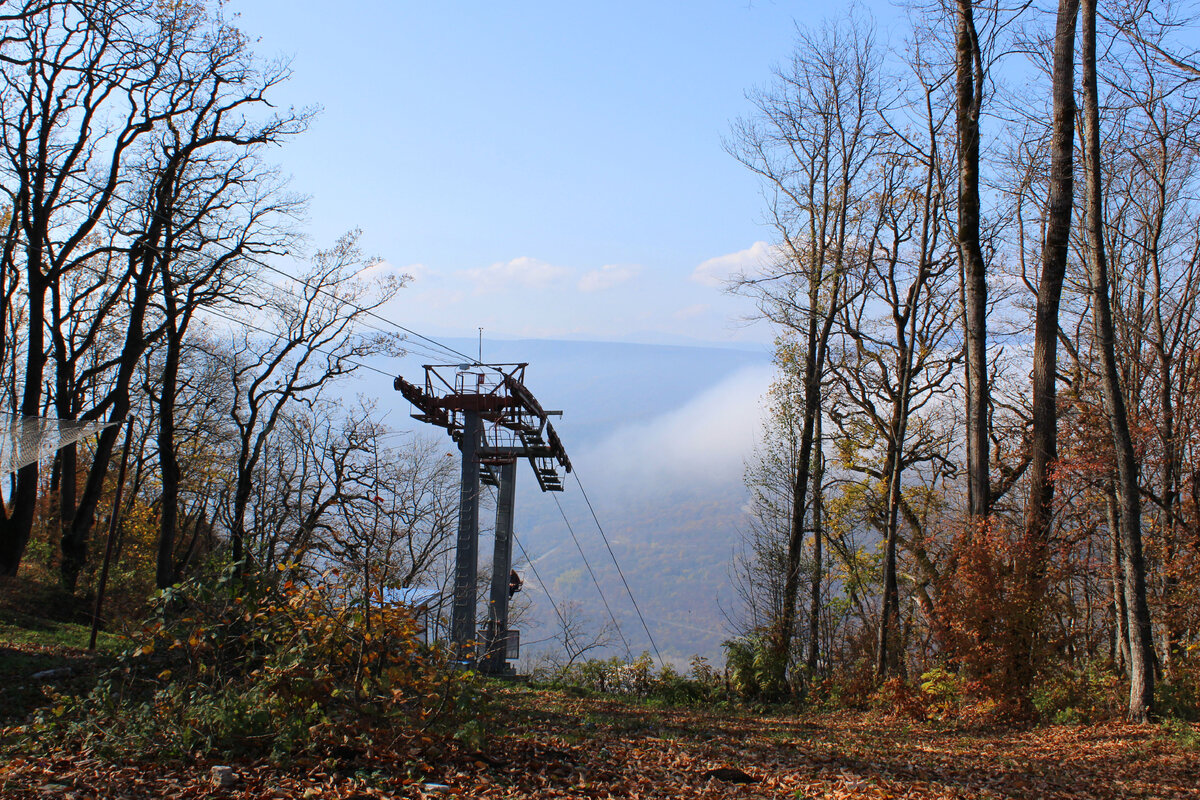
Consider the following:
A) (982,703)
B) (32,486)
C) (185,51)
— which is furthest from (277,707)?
(185,51)

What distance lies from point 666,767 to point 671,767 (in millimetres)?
51

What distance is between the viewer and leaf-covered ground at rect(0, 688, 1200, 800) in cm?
547

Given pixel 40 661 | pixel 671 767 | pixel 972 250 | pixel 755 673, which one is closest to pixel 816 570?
pixel 755 673

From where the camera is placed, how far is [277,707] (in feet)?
20.1

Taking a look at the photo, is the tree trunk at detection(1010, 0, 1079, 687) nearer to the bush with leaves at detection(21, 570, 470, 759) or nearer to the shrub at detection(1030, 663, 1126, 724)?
the shrub at detection(1030, 663, 1126, 724)

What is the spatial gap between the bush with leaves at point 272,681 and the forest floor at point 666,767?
0.63 feet

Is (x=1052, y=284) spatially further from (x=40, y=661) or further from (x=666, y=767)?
(x=40, y=661)

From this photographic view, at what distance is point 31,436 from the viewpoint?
459 inches

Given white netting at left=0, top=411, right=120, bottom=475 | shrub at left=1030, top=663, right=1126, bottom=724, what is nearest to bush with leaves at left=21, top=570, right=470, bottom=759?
white netting at left=0, top=411, right=120, bottom=475

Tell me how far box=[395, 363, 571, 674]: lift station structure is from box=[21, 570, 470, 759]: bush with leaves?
45.4 feet

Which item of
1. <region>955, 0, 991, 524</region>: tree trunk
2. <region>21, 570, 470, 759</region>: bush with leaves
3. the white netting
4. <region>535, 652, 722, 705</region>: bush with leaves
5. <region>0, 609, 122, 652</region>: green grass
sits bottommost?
<region>535, 652, 722, 705</region>: bush with leaves

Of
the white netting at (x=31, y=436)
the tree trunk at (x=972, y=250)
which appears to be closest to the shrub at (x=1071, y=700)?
the tree trunk at (x=972, y=250)

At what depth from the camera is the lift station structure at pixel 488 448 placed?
21.5 meters

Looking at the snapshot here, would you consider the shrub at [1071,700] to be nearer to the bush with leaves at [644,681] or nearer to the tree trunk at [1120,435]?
the tree trunk at [1120,435]
